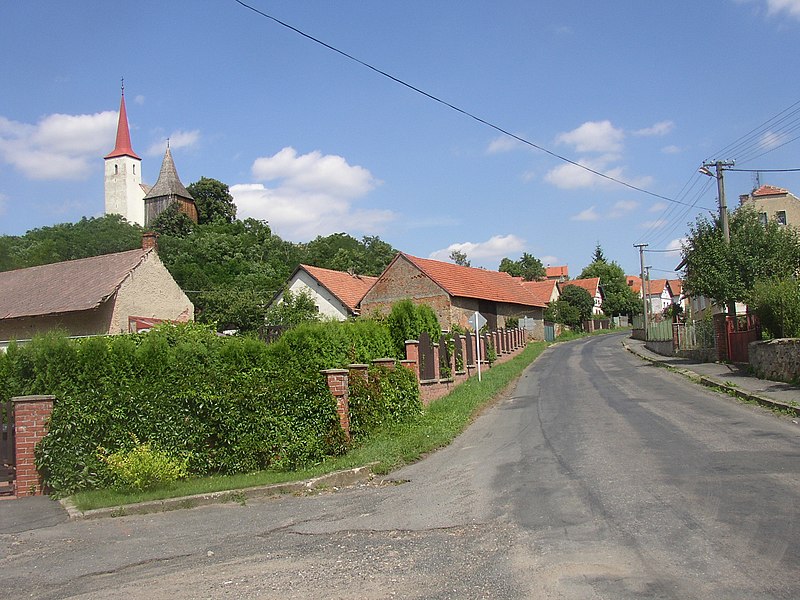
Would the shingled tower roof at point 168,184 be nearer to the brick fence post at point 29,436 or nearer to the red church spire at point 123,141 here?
the red church spire at point 123,141

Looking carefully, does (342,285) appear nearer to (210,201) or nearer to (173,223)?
(173,223)

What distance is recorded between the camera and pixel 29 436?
10.4 m

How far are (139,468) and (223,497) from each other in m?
1.35

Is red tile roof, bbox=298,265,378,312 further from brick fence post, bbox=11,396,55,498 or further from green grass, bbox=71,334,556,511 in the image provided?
brick fence post, bbox=11,396,55,498

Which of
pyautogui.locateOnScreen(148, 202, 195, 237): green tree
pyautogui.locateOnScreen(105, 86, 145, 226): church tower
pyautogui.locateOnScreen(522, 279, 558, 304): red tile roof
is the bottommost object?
pyautogui.locateOnScreen(522, 279, 558, 304): red tile roof

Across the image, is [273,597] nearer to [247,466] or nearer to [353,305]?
[247,466]

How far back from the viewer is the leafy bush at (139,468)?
10.1 meters

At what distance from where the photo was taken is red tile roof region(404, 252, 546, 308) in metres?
47.6

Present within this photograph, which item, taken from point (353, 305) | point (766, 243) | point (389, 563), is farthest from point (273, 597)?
point (353, 305)

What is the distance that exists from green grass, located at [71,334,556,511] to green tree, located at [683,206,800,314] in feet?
46.5

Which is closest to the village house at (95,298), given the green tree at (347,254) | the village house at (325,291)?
the village house at (325,291)

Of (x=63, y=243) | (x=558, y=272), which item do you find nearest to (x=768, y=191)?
(x=63, y=243)

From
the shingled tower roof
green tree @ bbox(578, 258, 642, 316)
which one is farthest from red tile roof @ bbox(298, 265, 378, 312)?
green tree @ bbox(578, 258, 642, 316)

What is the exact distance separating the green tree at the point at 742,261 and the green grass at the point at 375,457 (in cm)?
1418
